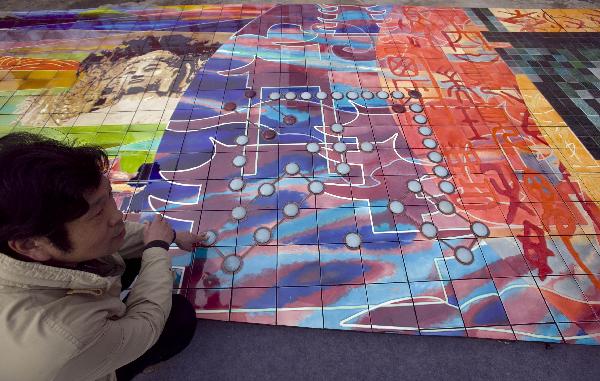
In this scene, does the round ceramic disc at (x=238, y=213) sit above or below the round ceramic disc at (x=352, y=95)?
below

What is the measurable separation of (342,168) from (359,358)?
5.35ft

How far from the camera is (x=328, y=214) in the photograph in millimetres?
3043

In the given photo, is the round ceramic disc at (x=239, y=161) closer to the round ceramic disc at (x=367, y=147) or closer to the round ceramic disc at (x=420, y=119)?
the round ceramic disc at (x=367, y=147)

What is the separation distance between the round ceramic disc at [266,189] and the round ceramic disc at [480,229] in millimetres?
1708

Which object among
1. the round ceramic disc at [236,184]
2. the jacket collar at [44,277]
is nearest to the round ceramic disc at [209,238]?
the round ceramic disc at [236,184]

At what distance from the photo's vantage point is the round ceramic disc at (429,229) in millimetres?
2917

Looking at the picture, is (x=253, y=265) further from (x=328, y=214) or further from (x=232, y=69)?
(x=232, y=69)

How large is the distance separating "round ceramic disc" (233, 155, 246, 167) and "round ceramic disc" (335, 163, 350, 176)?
880 millimetres

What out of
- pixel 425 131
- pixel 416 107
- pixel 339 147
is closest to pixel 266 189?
pixel 339 147

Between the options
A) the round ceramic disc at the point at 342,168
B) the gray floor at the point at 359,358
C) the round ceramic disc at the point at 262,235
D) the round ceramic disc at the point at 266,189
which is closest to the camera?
the gray floor at the point at 359,358

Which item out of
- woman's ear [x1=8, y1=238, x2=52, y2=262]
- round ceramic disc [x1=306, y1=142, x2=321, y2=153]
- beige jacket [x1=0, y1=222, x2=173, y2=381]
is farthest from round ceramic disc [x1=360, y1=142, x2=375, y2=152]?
woman's ear [x1=8, y1=238, x2=52, y2=262]

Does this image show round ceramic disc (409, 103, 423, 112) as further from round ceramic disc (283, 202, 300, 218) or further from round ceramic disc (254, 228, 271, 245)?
round ceramic disc (254, 228, 271, 245)

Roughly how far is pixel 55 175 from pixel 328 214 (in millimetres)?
2145

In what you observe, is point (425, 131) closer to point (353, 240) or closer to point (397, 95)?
point (397, 95)
